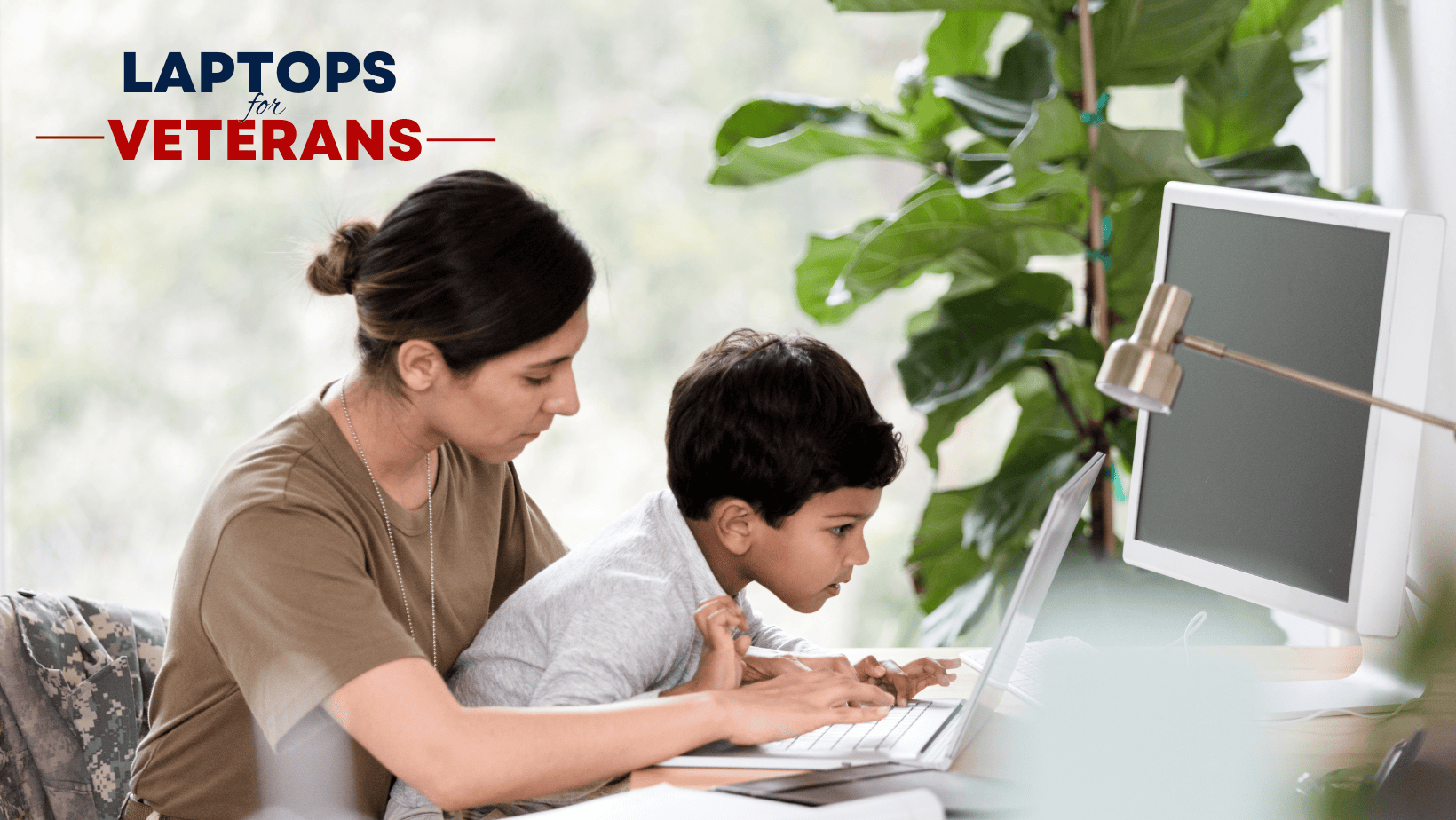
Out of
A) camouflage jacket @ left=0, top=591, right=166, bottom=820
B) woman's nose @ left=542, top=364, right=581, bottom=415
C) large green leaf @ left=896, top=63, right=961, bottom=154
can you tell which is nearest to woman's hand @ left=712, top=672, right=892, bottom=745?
woman's nose @ left=542, top=364, right=581, bottom=415

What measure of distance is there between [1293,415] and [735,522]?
0.55 meters

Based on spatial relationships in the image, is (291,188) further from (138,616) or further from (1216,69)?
(1216,69)

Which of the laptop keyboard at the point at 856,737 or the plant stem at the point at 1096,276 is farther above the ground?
the plant stem at the point at 1096,276

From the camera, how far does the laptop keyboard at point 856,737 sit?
38.7 inches

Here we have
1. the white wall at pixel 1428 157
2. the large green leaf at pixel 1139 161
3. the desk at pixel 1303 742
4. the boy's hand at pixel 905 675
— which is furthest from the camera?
the large green leaf at pixel 1139 161

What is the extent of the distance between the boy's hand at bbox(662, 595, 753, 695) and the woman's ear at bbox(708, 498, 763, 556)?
14 centimetres

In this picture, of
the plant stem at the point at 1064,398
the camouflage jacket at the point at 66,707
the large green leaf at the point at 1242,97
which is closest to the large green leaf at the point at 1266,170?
the large green leaf at the point at 1242,97

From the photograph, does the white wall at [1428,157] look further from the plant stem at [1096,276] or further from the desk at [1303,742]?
the plant stem at [1096,276]

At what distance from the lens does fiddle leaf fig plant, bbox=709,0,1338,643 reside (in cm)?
163

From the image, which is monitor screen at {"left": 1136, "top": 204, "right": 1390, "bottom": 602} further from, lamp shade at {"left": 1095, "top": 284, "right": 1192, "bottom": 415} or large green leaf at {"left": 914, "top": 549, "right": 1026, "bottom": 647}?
large green leaf at {"left": 914, "top": 549, "right": 1026, "bottom": 647}

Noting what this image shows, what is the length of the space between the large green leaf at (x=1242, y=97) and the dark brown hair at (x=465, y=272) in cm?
113

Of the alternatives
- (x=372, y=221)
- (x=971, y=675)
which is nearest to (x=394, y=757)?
(x=372, y=221)

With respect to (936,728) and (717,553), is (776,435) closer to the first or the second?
(717,553)

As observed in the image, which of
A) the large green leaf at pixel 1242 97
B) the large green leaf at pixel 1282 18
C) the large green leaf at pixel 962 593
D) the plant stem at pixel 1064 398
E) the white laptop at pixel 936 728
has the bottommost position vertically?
the large green leaf at pixel 962 593
